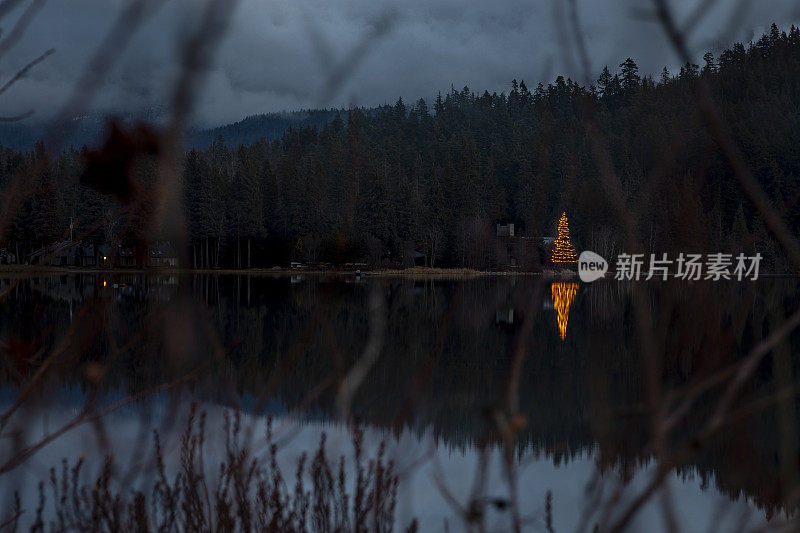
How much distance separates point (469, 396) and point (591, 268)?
4135cm

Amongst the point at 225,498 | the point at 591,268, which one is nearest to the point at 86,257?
the point at 591,268

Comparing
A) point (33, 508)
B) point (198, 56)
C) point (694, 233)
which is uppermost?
point (198, 56)

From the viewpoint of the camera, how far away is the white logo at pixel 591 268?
46.8m

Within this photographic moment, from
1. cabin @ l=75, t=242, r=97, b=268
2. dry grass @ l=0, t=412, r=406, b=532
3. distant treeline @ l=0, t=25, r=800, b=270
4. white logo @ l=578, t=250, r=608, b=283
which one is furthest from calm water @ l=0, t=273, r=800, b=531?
cabin @ l=75, t=242, r=97, b=268

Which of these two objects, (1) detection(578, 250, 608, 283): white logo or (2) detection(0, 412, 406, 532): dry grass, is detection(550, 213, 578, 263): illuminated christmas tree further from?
(2) detection(0, 412, 406, 532): dry grass

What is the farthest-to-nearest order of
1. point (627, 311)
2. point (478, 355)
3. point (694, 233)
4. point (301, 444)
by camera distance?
point (627, 311) → point (478, 355) → point (301, 444) → point (694, 233)

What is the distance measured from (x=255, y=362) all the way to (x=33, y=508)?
6.27m

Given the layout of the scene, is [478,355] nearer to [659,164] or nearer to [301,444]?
[301,444]

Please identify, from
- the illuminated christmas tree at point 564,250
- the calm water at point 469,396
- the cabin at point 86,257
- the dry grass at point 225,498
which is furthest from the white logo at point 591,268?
the dry grass at point 225,498

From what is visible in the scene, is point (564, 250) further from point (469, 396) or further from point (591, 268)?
point (469, 396)

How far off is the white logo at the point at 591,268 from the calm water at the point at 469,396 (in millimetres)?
30490

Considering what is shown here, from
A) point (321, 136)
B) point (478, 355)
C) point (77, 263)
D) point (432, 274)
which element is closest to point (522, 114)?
point (321, 136)

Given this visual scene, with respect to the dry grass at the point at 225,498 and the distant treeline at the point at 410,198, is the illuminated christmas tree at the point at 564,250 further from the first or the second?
the dry grass at the point at 225,498

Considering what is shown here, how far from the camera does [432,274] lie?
48125mm
